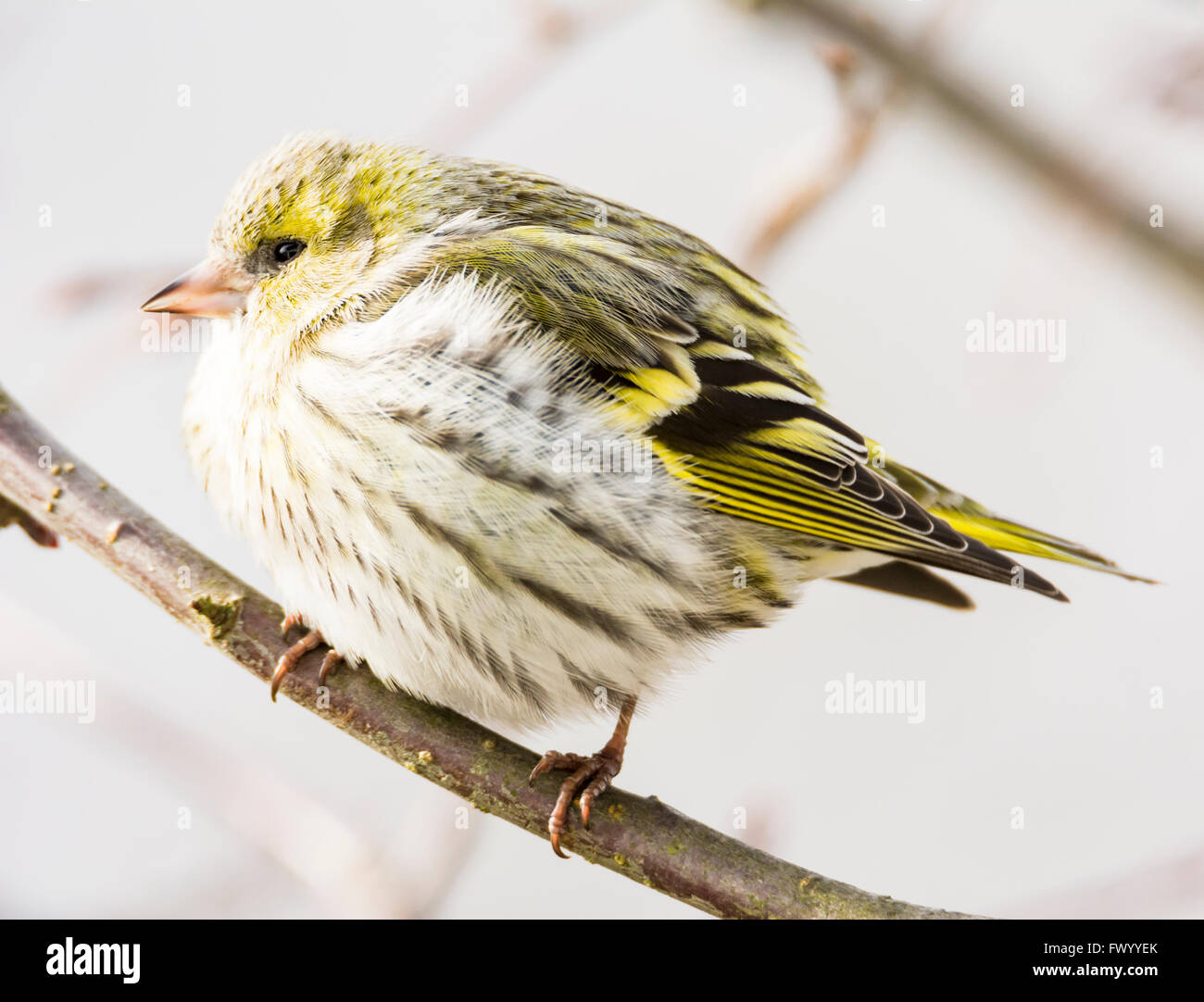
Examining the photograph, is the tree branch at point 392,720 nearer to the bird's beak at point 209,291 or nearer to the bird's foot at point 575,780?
the bird's foot at point 575,780

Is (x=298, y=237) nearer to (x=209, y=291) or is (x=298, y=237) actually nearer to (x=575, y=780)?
(x=209, y=291)

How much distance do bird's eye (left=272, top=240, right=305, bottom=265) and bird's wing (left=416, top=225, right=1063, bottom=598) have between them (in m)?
0.39

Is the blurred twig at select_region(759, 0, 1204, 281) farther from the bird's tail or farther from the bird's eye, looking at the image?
the bird's eye

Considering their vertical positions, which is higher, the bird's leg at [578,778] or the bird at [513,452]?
the bird at [513,452]

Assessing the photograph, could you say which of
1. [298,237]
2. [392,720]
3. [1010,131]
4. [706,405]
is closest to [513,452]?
[706,405]

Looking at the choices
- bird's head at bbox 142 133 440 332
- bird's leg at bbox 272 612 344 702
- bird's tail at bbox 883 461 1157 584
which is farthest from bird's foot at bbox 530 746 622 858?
bird's head at bbox 142 133 440 332

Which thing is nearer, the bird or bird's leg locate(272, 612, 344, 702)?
the bird

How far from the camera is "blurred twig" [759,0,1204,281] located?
217 cm

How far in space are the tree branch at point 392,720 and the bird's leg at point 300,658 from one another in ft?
0.05

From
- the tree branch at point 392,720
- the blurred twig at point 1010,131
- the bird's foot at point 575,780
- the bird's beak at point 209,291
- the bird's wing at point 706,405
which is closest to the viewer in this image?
the blurred twig at point 1010,131

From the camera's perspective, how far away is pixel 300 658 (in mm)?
2623

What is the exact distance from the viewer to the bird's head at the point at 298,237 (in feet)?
9.09

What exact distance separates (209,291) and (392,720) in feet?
3.56

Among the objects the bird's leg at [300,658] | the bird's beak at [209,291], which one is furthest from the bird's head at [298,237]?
the bird's leg at [300,658]
